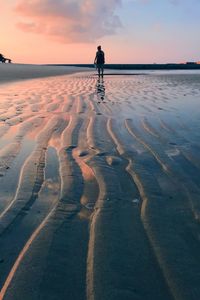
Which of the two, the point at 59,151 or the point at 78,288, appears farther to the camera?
the point at 59,151

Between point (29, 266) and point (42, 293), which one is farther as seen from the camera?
point (29, 266)

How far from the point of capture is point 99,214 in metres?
3.28

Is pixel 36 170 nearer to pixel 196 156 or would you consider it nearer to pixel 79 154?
pixel 79 154

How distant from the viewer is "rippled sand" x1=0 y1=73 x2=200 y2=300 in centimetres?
228

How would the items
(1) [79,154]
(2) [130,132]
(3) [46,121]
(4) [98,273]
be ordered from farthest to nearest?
(3) [46,121] < (2) [130,132] < (1) [79,154] < (4) [98,273]

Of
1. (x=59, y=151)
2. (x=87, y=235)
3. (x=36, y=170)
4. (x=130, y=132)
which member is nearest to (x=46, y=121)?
(x=130, y=132)

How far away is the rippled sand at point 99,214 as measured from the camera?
2.28 metres

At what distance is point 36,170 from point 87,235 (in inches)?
68.5

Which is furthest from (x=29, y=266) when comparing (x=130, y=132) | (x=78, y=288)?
(x=130, y=132)

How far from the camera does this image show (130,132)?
6.73 m

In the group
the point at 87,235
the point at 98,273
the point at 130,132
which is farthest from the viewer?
the point at 130,132

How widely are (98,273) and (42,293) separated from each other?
365mm

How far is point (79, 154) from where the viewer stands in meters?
5.21

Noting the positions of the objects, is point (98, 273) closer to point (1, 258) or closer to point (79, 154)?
point (1, 258)
